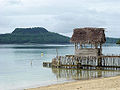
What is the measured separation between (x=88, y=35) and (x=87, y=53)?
2.65 metres

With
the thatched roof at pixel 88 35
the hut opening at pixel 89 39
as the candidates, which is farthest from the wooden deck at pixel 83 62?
the thatched roof at pixel 88 35

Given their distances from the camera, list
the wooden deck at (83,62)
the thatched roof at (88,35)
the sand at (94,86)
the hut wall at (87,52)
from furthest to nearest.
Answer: the thatched roof at (88,35) → the wooden deck at (83,62) → the hut wall at (87,52) → the sand at (94,86)

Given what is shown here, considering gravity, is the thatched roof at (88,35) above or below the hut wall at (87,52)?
above

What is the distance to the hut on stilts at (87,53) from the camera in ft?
126

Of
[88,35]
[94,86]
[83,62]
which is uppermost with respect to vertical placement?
[88,35]

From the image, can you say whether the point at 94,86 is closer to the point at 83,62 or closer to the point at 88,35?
the point at 88,35

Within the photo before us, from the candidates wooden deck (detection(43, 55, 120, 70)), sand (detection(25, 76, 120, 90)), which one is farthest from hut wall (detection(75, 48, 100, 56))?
sand (detection(25, 76, 120, 90))

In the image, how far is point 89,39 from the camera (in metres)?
39.1

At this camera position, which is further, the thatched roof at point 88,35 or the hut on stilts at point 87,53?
the thatched roof at point 88,35

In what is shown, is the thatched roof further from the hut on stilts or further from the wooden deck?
the wooden deck

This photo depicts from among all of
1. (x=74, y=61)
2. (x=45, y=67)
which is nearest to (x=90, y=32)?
(x=74, y=61)

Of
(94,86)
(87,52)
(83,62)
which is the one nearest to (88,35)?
(87,52)

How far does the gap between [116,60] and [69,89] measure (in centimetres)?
2176

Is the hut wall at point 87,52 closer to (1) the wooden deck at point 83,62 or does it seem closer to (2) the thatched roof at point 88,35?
(1) the wooden deck at point 83,62
